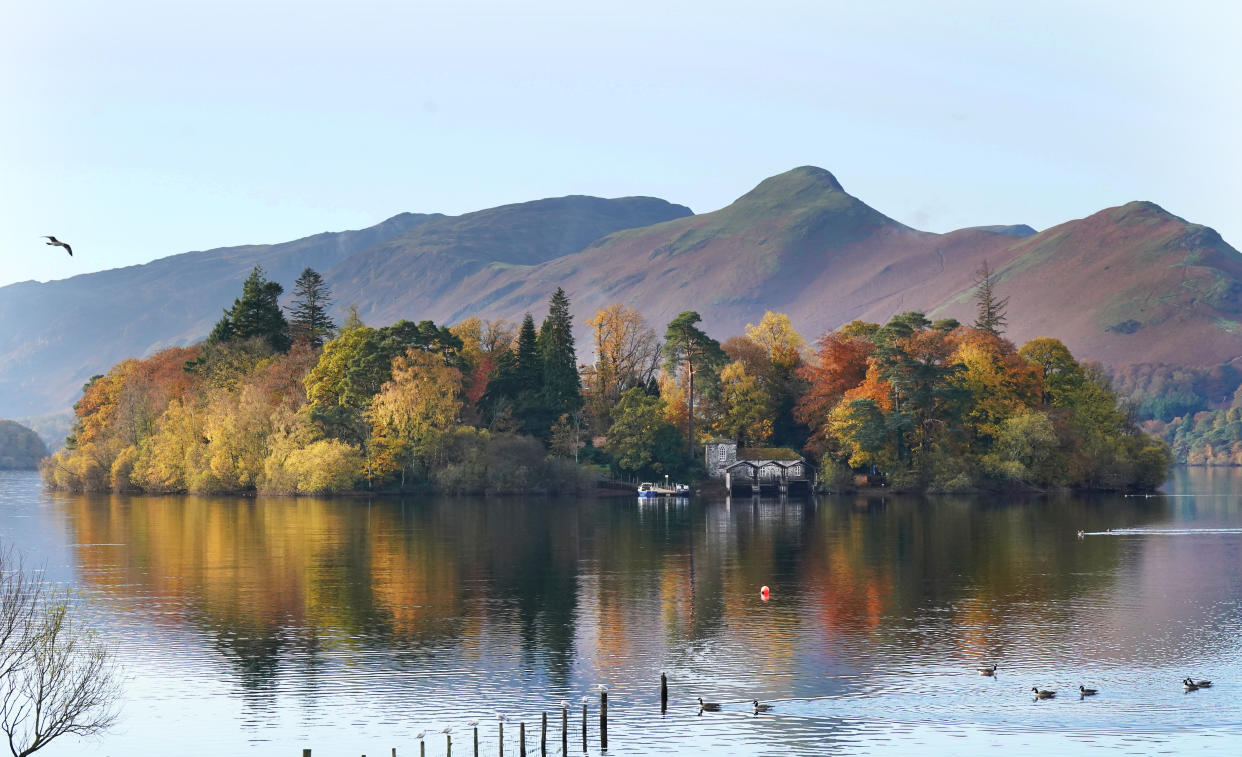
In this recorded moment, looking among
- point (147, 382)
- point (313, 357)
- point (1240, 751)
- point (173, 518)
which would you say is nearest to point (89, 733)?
point (1240, 751)

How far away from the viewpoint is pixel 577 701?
44219 mm

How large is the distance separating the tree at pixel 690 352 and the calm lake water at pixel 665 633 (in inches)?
2065

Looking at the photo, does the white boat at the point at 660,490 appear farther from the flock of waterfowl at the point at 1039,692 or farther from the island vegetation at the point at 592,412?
the flock of waterfowl at the point at 1039,692

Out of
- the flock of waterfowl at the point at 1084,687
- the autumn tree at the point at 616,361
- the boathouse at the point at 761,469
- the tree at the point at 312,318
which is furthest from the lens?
the tree at the point at 312,318

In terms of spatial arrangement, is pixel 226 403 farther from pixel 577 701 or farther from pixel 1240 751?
pixel 1240 751

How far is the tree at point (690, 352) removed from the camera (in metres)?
160

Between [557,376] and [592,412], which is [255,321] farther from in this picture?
[592,412]

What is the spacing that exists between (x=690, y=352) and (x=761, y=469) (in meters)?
17.2

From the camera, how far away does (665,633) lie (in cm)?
5756

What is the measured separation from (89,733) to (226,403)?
116541 millimetres

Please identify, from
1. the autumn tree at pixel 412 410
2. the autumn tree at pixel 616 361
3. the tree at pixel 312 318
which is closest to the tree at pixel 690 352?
the autumn tree at pixel 616 361

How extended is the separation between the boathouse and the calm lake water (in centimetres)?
4700

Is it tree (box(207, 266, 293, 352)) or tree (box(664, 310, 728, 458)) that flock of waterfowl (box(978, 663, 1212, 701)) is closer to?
tree (box(664, 310, 728, 458))

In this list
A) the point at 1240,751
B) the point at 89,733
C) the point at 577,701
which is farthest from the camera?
the point at 577,701
